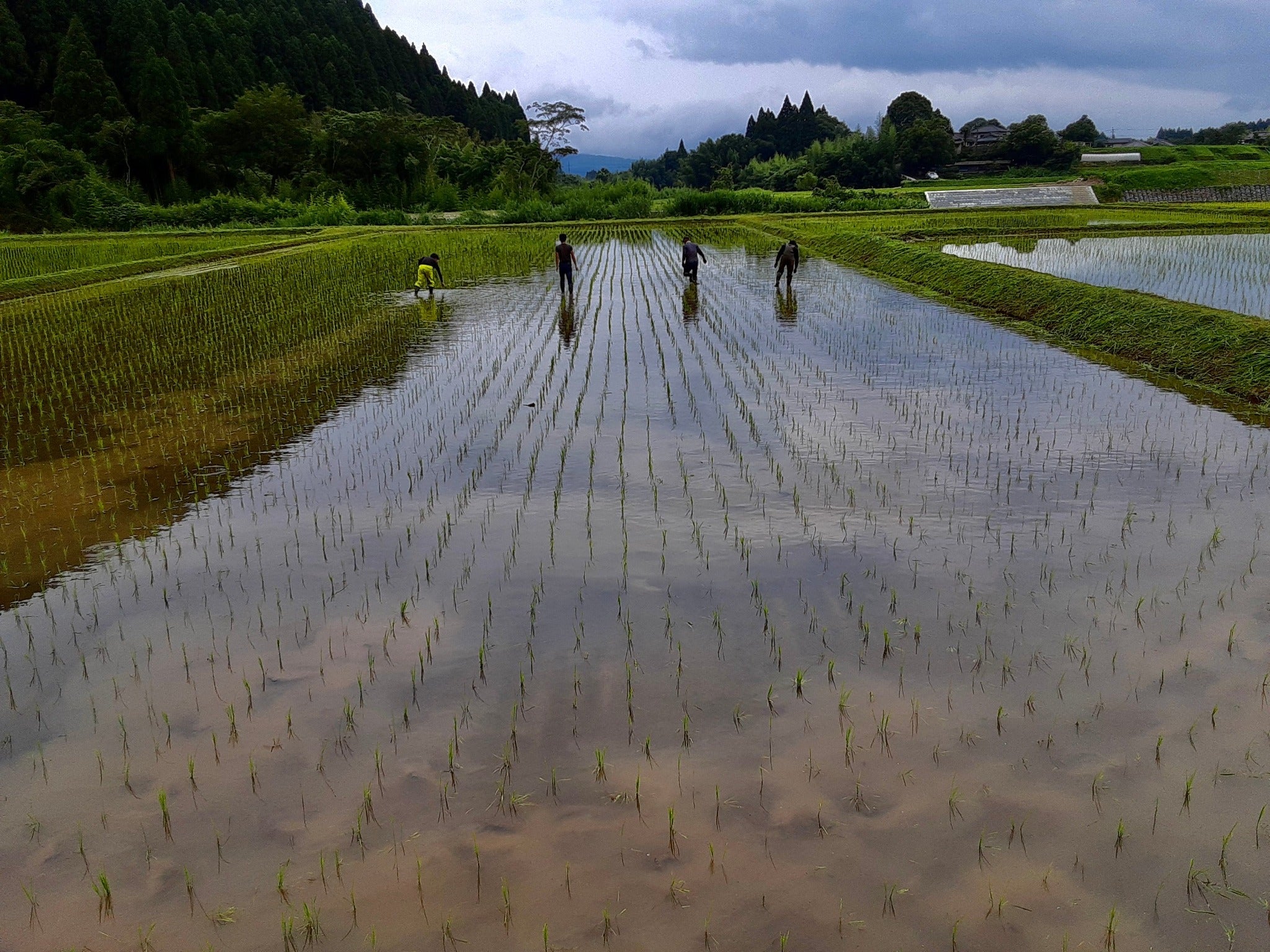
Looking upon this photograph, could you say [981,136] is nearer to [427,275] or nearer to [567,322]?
[427,275]

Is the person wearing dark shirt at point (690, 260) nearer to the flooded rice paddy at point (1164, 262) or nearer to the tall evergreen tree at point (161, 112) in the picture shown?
the flooded rice paddy at point (1164, 262)

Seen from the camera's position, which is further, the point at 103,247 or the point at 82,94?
the point at 82,94

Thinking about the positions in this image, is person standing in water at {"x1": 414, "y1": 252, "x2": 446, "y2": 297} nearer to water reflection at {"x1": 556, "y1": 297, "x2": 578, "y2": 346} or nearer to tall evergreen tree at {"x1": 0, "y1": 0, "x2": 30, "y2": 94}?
water reflection at {"x1": 556, "y1": 297, "x2": 578, "y2": 346}

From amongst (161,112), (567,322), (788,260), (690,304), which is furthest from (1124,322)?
(161,112)

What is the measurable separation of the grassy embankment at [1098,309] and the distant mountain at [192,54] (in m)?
39.2

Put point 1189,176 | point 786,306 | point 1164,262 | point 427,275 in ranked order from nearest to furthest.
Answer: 1. point 786,306
2. point 427,275
3. point 1164,262
4. point 1189,176

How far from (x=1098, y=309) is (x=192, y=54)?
6067cm

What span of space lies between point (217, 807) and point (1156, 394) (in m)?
8.77

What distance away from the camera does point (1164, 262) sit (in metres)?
16.9

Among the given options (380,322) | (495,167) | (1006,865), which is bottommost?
(1006,865)

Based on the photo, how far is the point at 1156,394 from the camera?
8.70m

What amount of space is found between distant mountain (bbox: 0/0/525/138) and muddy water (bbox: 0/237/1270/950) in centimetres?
4831

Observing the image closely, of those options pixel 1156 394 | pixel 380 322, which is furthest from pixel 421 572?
pixel 380 322

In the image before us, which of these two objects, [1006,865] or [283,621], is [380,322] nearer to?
[283,621]
